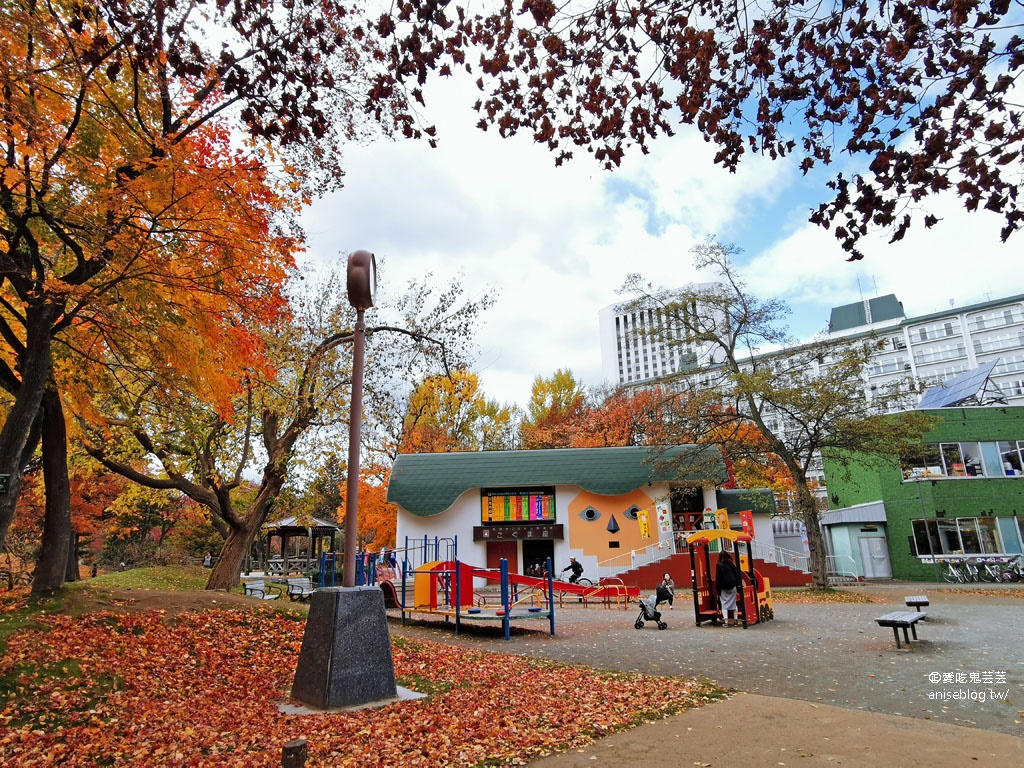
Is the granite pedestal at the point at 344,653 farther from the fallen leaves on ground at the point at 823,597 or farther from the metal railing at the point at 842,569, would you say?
the metal railing at the point at 842,569

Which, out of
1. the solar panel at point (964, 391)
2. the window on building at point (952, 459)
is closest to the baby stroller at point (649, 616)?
the window on building at point (952, 459)

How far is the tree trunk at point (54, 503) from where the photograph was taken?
28.0 ft

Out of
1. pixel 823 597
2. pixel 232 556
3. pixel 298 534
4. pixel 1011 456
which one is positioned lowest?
pixel 823 597

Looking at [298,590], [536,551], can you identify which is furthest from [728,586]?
[536,551]

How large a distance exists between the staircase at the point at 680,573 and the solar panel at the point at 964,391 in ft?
40.1

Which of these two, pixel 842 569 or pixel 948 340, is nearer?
pixel 842 569

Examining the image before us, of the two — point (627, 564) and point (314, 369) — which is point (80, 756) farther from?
point (627, 564)

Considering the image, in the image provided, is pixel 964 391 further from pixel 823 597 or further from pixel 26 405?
pixel 26 405

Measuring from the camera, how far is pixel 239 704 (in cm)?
579

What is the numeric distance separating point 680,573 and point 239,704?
76.9ft

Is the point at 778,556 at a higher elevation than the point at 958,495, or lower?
lower

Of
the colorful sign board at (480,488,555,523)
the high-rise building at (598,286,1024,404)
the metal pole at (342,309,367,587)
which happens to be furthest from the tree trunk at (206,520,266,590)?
the high-rise building at (598,286,1024,404)

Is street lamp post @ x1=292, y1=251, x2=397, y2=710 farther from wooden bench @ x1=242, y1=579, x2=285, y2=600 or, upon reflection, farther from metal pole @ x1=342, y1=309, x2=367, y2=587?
wooden bench @ x1=242, y1=579, x2=285, y2=600

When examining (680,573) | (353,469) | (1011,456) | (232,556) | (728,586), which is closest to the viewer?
(353,469)
